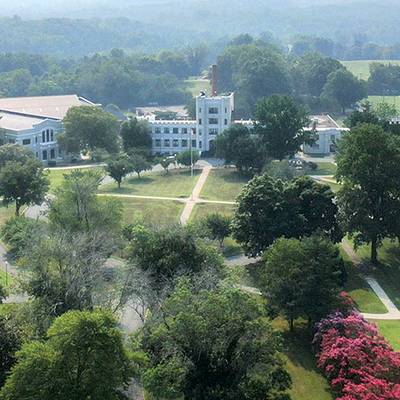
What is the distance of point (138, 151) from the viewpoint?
81.2 metres

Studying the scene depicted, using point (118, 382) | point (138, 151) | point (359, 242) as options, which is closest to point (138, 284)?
point (118, 382)

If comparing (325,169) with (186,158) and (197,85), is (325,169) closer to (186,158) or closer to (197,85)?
(186,158)

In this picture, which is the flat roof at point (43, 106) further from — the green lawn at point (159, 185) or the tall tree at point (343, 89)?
the tall tree at point (343, 89)

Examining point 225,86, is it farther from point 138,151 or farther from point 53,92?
point 138,151

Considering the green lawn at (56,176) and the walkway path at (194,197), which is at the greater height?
the walkway path at (194,197)

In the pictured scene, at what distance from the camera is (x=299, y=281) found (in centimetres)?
3634

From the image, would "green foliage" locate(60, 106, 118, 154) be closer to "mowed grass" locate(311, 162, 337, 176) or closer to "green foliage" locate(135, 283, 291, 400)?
"mowed grass" locate(311, 162, 337, 176)

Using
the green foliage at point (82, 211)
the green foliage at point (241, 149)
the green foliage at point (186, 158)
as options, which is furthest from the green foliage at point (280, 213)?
the green foliage at point (186, 158)

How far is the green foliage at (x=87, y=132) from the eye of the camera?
8459 cm

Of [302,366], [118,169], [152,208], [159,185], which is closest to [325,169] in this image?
[159,185]

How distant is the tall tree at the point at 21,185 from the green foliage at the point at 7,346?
93.0 feet

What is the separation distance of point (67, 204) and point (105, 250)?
7.96 m

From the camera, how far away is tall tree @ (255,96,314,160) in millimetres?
75000

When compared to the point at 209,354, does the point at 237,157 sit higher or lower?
lower
